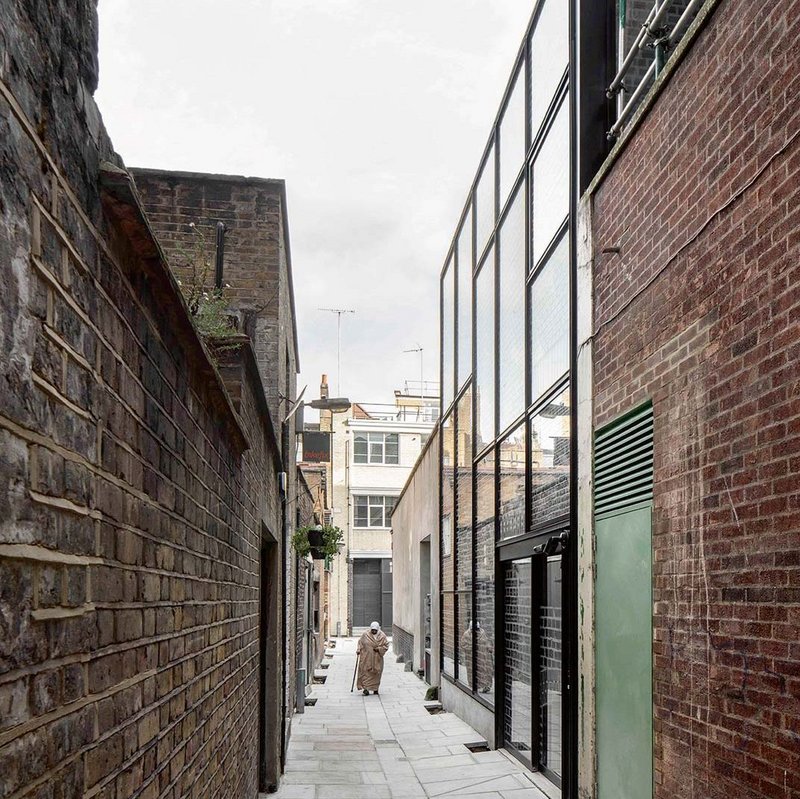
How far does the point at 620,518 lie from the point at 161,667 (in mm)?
4476

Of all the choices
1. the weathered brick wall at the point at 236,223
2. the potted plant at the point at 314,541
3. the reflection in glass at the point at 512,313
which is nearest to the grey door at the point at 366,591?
the potted plant at the point at 314,541

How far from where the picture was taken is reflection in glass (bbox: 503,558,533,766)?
395 inches

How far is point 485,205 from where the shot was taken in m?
13.6

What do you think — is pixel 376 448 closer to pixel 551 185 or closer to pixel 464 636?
pixel 464 636

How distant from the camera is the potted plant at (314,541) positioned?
1560cm

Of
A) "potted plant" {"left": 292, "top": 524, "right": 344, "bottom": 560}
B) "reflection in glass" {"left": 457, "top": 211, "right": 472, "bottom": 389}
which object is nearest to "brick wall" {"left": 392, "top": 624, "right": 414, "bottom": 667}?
"potted plant" {"left": 292, "top": 524, "right": 344, "bottom": 560}

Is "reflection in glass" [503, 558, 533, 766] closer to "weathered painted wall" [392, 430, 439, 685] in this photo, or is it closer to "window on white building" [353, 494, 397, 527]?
"weathered painted wall" [392, 430, 439, 685]

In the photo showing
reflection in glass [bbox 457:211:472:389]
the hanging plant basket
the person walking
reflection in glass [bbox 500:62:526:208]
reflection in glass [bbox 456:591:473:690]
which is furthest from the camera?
the person walking

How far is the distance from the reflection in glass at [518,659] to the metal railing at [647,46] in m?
4.78

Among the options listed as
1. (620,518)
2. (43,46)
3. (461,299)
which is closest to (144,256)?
(43,46)

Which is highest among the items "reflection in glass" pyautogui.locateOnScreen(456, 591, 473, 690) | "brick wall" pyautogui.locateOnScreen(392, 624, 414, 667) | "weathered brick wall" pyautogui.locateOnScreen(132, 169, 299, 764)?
"weathered brick wall" pyautogui.locateOnScreen(132, 169, 299, 764)

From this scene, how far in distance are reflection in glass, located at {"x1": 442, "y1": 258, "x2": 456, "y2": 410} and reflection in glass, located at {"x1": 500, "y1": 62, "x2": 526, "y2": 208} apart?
482 centimetres

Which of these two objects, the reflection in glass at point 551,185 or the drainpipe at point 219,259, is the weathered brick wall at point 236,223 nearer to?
the drainpipe at point 219,259

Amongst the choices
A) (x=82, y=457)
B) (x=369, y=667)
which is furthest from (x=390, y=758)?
(x=82, y=457)
